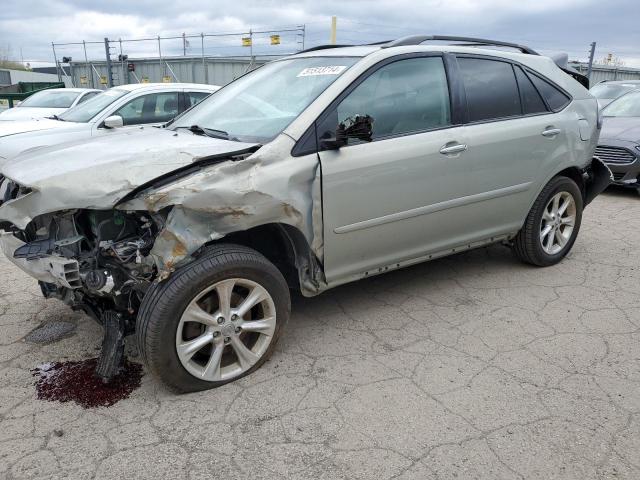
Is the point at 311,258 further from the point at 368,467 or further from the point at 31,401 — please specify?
the point at 31,401

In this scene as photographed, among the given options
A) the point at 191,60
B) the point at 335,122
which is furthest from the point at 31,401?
the point at 191,60

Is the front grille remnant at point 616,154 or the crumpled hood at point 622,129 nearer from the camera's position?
the front grille remnant at point 616,154

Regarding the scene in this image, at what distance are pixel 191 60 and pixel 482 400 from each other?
2159 centimetres

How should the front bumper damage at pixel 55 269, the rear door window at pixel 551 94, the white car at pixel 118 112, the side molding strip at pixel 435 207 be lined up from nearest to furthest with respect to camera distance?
the front bumper damage at pixel 55 269
the side molding strip at pixel 435 207
the rear door window at pixel 551 94
the white car at pixel 118 112

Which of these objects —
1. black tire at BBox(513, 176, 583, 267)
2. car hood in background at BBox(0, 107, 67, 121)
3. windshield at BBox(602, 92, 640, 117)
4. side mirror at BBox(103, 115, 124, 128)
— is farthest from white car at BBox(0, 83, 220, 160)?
windshield at BBox(602, 92, 640, 117)

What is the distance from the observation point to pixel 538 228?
4348 millimetres

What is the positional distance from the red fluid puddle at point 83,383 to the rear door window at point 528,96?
3359 mm

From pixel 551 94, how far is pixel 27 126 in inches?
283

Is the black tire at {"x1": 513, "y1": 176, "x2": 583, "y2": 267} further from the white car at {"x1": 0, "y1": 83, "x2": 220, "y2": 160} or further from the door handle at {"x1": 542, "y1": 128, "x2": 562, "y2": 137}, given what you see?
the white car at {"x1": 0, "y1": 83, "x2": 220, "y2": 160}

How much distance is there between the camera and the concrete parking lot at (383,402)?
231 cm

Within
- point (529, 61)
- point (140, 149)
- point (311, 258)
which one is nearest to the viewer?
point (140, 149)

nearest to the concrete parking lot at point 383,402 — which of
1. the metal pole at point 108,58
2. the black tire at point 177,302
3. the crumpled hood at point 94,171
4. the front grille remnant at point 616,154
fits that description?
the black tire at point 177,302

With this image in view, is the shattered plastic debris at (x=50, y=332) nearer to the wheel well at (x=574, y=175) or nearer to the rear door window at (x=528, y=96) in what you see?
the rear door window at (x=528, y=96)

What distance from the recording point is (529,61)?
4250mm
